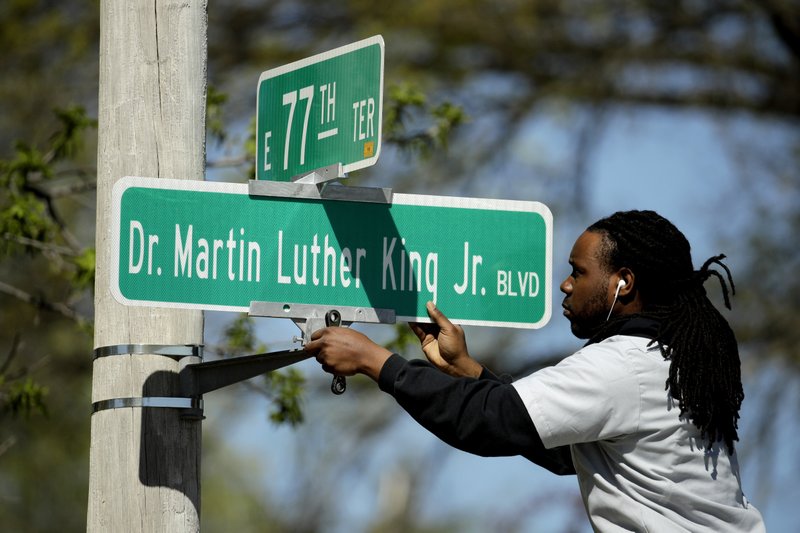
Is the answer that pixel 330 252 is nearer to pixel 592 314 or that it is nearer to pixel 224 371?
pixel 224 371

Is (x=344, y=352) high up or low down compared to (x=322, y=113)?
down

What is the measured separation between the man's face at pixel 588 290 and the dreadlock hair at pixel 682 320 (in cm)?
2

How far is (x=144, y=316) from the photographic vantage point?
10.9 ft

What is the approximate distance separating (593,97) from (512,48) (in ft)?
2.41

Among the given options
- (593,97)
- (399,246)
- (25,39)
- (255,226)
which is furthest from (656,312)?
(593,97)

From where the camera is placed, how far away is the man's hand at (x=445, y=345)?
3324mm

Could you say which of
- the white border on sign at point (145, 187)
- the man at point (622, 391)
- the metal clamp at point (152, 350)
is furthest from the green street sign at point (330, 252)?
the metal clamp at point (152, 350)

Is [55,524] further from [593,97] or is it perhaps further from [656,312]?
[656,312]

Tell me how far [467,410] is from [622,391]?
1.18 ft

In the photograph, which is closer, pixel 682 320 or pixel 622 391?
pixel 622 391

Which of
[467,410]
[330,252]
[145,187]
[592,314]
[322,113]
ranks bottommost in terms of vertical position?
[467,410]

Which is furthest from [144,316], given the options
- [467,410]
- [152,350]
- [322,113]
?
[467,410]

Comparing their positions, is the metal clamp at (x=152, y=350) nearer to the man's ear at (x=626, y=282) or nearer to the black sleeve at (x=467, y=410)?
the black sleeve at (x=467, y=410)

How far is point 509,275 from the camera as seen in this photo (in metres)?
3.39
